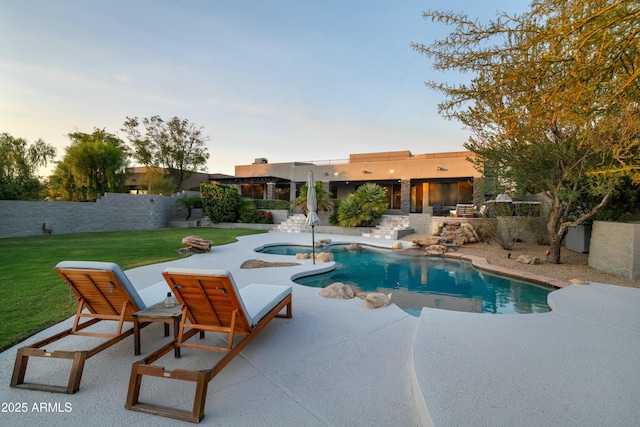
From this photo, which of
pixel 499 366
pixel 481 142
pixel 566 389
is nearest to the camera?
pixel 566 389

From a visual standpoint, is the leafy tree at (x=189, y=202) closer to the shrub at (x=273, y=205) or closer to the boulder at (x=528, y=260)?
the shrub at (x=273, y=205)

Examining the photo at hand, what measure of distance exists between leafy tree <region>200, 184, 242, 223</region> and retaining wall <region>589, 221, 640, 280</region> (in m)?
17.4

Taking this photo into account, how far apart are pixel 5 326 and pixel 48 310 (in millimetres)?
610

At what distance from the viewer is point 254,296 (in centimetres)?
379

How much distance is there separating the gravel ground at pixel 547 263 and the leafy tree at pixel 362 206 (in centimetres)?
528

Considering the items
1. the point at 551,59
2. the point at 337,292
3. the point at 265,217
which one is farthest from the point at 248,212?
the point at 551,59

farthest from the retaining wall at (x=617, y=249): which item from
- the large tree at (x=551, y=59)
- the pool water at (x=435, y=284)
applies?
the large tree at (x=551, y=59)

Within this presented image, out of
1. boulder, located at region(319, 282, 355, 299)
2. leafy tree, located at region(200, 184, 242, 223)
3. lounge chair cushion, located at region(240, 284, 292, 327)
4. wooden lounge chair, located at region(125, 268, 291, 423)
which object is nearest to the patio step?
leafy tree, located at region(200, 184, 242, 223)

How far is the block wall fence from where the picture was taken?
1363 cm

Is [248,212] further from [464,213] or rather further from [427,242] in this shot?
[464,213]

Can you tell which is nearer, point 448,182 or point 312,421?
point 312,421

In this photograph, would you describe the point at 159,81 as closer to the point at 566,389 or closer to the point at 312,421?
the point at 312,421

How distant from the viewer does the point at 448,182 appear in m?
23.4

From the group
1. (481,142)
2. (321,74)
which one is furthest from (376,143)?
(481,142)
